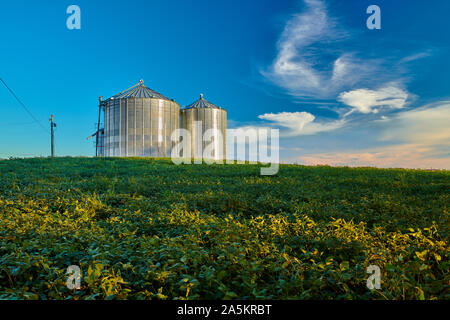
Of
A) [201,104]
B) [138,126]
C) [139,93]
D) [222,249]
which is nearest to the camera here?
[222,249]

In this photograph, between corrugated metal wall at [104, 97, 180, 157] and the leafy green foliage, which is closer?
the leafy green foliage

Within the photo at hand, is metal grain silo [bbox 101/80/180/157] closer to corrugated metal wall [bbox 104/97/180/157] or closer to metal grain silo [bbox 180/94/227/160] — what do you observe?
corrugated metal wall [bbox 104/97/180/157]

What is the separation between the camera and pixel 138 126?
29.1 m

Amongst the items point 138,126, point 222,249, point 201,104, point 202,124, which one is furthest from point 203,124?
point 222,249

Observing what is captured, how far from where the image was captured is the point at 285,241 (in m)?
4.63

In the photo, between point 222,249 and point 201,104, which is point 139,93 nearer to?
point 201,104

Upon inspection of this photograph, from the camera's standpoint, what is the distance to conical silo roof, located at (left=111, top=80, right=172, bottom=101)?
31100 mm

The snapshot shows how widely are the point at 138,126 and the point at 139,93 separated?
16.1 feet

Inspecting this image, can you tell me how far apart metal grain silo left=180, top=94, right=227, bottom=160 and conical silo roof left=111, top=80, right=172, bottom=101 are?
14.5 ft

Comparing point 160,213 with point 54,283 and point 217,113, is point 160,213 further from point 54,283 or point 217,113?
point 217,113

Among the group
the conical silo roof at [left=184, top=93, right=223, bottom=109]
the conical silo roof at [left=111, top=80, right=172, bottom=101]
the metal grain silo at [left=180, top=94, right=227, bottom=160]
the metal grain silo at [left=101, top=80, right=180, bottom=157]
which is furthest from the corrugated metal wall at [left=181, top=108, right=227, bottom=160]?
the conical silo roof at [left=111, top=80, right=172, bottom=101]

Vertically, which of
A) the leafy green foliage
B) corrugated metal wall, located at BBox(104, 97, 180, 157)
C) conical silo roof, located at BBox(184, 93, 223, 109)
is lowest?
the leafy green foliage

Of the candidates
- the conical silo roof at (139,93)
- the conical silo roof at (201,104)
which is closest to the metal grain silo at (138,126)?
the conical silo roof at (139,93)

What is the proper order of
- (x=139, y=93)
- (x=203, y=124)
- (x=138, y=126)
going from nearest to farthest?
(x=138, y=126), (x=139, y=93), (x=203, y=124)
